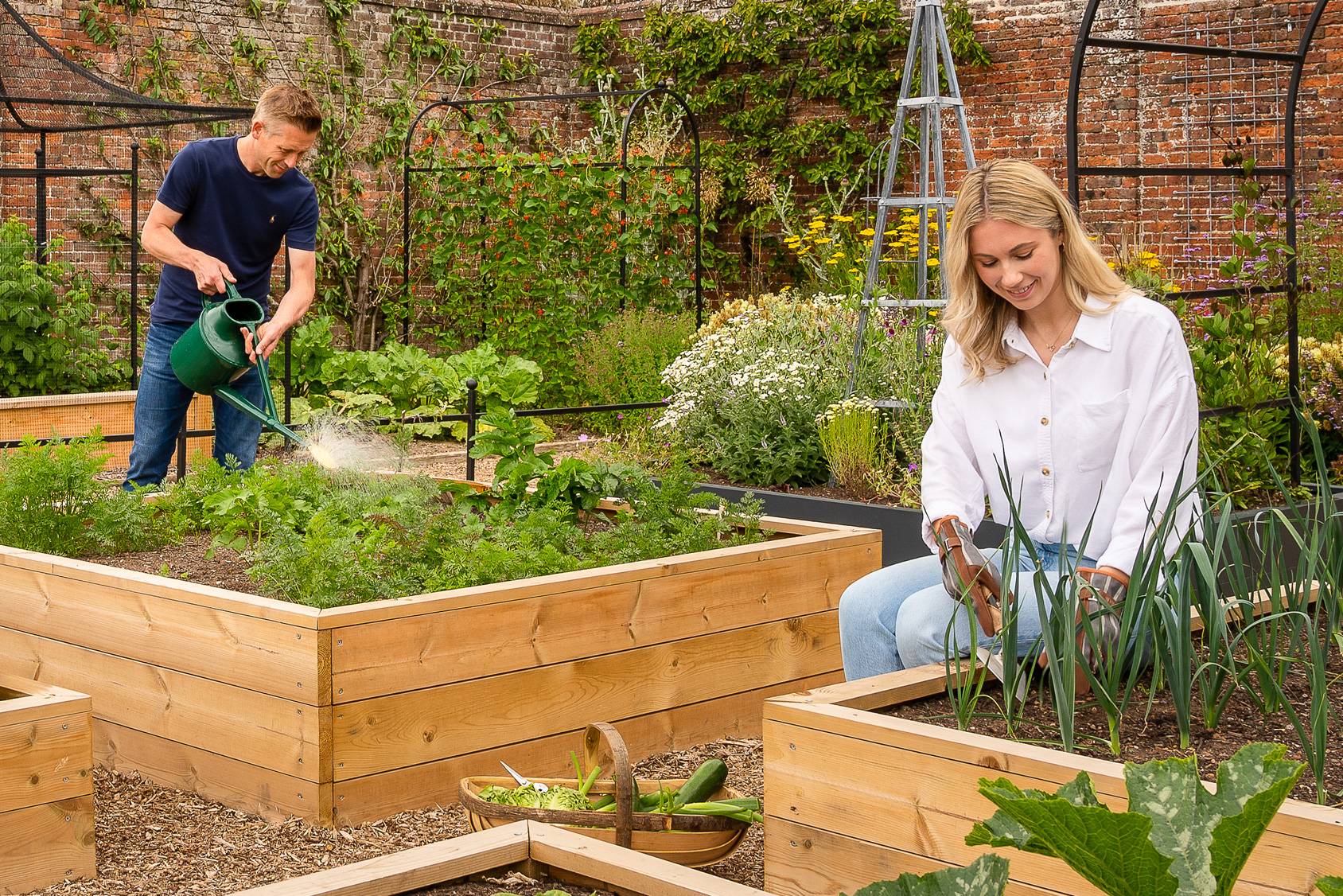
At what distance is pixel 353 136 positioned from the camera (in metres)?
10.8

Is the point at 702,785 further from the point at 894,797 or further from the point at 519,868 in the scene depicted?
the point at 519,868

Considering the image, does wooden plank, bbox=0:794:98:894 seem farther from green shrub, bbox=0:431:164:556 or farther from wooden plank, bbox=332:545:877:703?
green shrub, bbox=0:431:164:556

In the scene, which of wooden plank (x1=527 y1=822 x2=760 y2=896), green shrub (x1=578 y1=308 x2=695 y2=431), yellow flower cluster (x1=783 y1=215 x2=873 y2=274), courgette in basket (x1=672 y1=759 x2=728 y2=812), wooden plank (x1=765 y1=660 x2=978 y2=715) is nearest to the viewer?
wooden plank (x1=527 y1=822 x2=760 y2=896)

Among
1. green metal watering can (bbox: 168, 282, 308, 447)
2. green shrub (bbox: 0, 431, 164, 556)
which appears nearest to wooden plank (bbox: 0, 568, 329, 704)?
green shrub (bbox: 0, 431, 164, 556)

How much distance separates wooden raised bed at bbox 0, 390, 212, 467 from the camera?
745 centimetres

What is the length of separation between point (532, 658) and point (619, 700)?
0.92ft

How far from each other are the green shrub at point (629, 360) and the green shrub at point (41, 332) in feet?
9.47

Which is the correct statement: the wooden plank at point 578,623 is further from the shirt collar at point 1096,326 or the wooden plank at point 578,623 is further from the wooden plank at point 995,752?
the shirt collar at point 1096,326

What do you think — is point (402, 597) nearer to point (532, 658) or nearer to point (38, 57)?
point (532, 658)

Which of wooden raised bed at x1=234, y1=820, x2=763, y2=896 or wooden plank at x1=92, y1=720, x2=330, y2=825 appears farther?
wooden plank at x1=92, y1=720, x2=330, y2=825

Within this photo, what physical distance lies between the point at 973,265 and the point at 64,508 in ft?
8.31

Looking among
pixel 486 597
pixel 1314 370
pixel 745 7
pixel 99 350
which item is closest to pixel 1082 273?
pixel 486 597

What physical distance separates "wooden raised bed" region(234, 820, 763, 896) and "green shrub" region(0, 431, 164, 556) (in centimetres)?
227

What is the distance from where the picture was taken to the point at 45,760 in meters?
2.66
